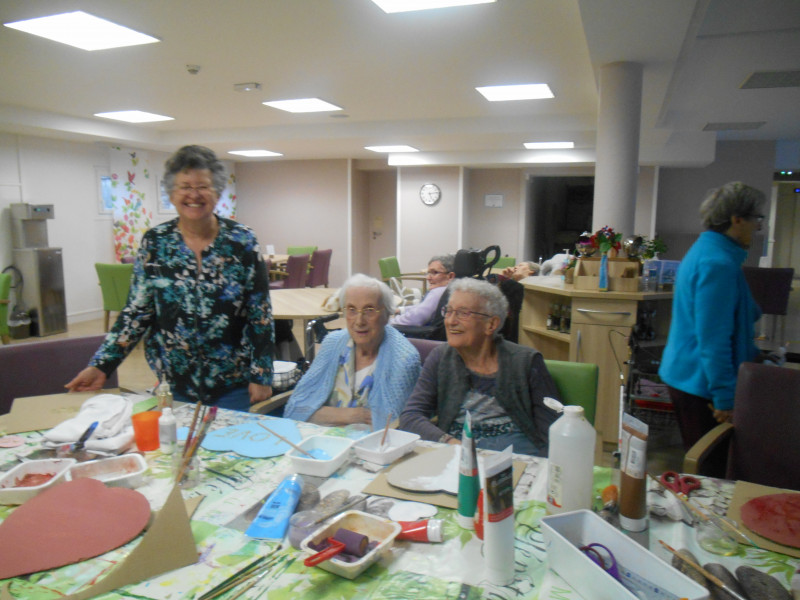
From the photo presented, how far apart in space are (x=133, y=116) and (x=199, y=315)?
598 centimetres

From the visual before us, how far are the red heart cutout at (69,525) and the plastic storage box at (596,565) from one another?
84 cm

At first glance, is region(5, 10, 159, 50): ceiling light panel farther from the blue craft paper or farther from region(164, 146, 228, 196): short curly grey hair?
the blue craft paper

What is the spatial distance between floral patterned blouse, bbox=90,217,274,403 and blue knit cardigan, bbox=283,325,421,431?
0.71ft

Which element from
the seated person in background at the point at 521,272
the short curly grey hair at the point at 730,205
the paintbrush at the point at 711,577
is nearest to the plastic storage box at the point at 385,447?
the paintbrush at the point at 711,577

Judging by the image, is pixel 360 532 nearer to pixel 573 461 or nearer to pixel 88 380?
pixel 573 461

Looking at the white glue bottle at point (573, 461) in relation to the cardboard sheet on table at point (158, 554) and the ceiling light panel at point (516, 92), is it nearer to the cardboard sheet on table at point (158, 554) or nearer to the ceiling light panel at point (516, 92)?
the cardboard sheet on table at point (158, 554)

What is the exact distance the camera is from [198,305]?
191 cm

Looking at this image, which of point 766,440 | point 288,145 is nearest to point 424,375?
point 766,440

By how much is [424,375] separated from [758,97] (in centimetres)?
590

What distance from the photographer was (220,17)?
345 centimetres

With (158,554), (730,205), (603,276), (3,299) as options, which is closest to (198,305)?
(158,554)

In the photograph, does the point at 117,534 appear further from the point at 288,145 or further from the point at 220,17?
the point at 288,145

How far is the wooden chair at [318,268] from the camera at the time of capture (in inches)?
329

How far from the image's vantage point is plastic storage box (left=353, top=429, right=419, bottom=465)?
57.1 inches
